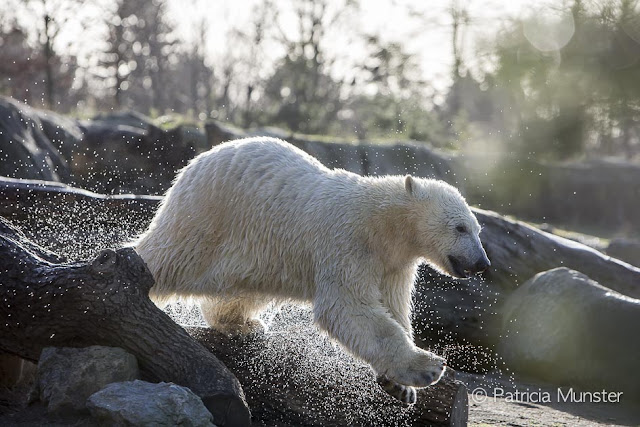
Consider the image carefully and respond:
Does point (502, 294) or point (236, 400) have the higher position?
point (236, 400)

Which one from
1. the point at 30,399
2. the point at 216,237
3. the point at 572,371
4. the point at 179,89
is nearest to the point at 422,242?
the point at 216,237

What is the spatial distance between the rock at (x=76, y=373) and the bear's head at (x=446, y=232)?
7.31 feet

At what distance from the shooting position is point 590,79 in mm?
10211

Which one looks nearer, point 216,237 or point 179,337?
point 179,337

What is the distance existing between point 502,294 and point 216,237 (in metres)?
4.82

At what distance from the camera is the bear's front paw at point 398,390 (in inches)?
193

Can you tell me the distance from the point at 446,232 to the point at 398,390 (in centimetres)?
120

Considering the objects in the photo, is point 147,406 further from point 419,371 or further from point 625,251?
point 625,251

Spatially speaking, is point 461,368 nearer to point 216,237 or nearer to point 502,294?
point 502,294

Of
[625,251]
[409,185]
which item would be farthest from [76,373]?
[625,251]

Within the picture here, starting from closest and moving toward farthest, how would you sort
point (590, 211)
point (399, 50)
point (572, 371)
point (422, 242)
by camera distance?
point (422, 242) < point (572, 371) < point (590, 211) < point (399, 50)

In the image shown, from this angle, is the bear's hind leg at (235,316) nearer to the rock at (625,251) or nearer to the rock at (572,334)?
the rock at (572,334)

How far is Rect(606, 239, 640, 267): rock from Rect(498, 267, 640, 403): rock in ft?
21.3

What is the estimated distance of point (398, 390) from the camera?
4961mm
